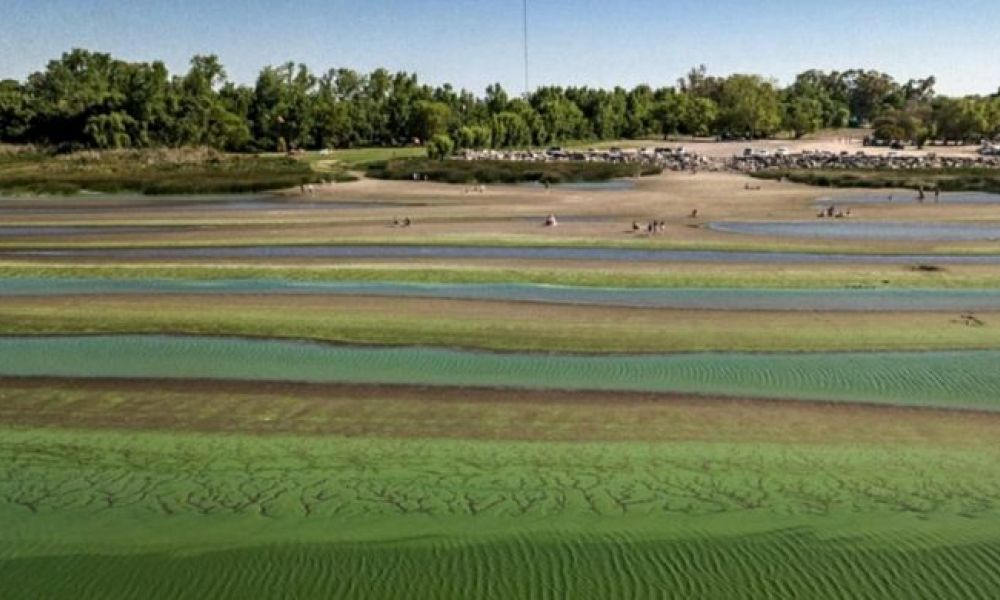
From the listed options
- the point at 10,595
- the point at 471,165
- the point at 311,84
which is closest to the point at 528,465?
the point at 10,595

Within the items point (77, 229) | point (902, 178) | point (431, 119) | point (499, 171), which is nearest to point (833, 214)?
point (902, 178)

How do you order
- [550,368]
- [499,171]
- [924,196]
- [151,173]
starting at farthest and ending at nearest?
1. [151,173]
2. [499,171]
3. [924,196]
4. [550,368]

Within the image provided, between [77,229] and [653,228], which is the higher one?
[77,229]

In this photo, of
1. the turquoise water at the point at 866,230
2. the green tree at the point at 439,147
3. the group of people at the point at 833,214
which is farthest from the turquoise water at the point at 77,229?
the green tree at the point at 439,147

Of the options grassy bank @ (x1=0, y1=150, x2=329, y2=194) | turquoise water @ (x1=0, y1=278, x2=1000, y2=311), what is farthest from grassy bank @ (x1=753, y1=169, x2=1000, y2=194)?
turquoise water @ (x1=0, y1=278, x2=1000, y2=311)

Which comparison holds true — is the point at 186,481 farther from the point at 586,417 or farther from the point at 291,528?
the point at 586,417

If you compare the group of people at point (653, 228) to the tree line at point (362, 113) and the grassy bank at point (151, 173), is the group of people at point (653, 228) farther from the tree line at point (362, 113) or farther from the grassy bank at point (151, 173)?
the tree line at point (362, 113)

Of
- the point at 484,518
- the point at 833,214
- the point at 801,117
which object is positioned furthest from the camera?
the point at 801,117

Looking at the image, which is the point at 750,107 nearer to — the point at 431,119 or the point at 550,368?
the point at 431,119
